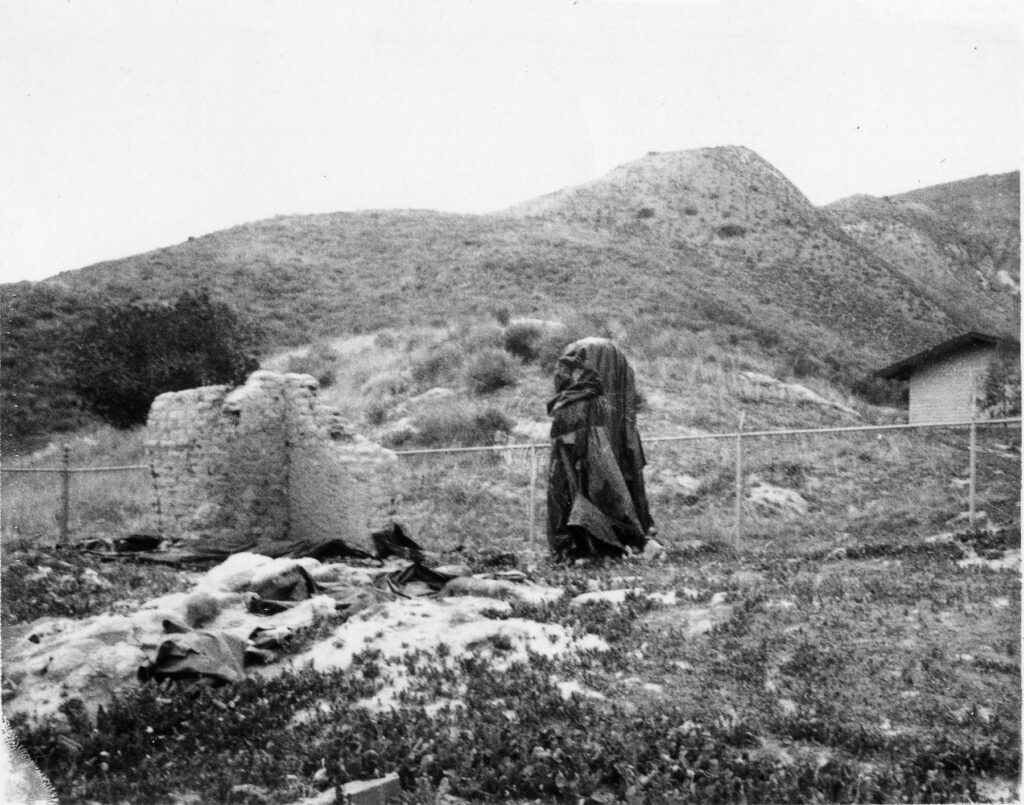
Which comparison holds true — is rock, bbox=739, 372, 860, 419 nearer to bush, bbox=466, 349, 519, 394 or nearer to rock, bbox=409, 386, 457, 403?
bush, bbox=466, 349, 519, 394

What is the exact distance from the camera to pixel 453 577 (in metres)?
9.49

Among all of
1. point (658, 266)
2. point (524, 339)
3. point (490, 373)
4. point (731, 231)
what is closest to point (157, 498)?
point (490, 373)

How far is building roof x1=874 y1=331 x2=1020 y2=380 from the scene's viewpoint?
839 inches

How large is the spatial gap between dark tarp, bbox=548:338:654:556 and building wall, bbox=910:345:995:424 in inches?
483

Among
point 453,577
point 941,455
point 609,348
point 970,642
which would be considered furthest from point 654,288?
point 970,642

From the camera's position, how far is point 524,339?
27.2 meters

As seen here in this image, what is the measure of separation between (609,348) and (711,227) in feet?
122

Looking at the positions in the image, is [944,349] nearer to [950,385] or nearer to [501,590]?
[950,385]

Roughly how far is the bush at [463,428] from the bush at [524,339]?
175 inches

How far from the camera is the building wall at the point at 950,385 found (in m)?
21.5

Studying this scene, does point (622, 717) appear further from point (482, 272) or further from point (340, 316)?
point (482, 272)

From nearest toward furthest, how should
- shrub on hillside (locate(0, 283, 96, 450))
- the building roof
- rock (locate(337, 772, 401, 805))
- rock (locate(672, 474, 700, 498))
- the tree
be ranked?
1. rock (locate(337, 772, 401, 805))
2. rock (locate(672, 474, 700, 498))
3. the building roof
4. shrub on hillside (locate(0, 283, 96, 450))
5. the tree

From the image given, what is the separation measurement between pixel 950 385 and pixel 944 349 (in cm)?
96

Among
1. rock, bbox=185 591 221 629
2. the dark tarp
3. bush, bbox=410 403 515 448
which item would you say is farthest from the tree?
rock, bbox=185 591 221 629
